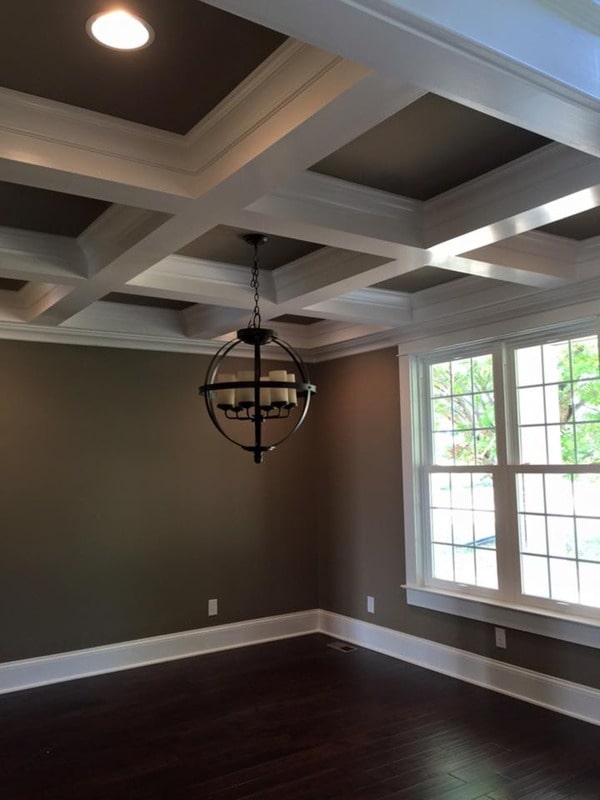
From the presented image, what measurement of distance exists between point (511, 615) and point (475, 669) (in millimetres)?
515

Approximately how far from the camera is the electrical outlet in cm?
413

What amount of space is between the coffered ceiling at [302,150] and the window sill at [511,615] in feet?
5.94

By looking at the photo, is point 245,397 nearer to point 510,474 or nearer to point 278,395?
point 278,395

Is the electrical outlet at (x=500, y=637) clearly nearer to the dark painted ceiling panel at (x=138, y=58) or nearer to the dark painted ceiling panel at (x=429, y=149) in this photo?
the dark painted ceiling panel at (x=429, y=149)

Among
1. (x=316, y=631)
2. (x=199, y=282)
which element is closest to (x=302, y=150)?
(x=199, y=282)

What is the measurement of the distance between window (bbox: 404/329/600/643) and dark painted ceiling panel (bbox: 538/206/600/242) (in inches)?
24.6

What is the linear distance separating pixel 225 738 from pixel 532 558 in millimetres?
2102

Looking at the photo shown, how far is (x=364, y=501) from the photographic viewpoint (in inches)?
209

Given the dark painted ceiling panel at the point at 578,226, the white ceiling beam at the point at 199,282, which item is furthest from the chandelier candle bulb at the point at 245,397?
the dark painted ceiling panel at the point at 578,226

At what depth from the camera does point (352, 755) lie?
328 centimetres

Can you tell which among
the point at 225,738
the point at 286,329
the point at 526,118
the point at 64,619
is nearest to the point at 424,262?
the point at 526,118

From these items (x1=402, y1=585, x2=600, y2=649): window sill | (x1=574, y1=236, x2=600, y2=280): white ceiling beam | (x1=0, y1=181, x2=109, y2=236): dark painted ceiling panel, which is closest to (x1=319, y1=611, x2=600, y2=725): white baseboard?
(x1=402, y1=585, x2=600, y2=649): window sill

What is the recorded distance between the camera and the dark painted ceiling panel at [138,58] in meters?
1.72

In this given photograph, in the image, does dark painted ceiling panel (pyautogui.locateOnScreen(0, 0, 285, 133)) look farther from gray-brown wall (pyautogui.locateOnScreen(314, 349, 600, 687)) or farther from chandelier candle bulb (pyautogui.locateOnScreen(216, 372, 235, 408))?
gray-brown wall (pyautogui.locateOnScreen(314, 349, 600, 687))
